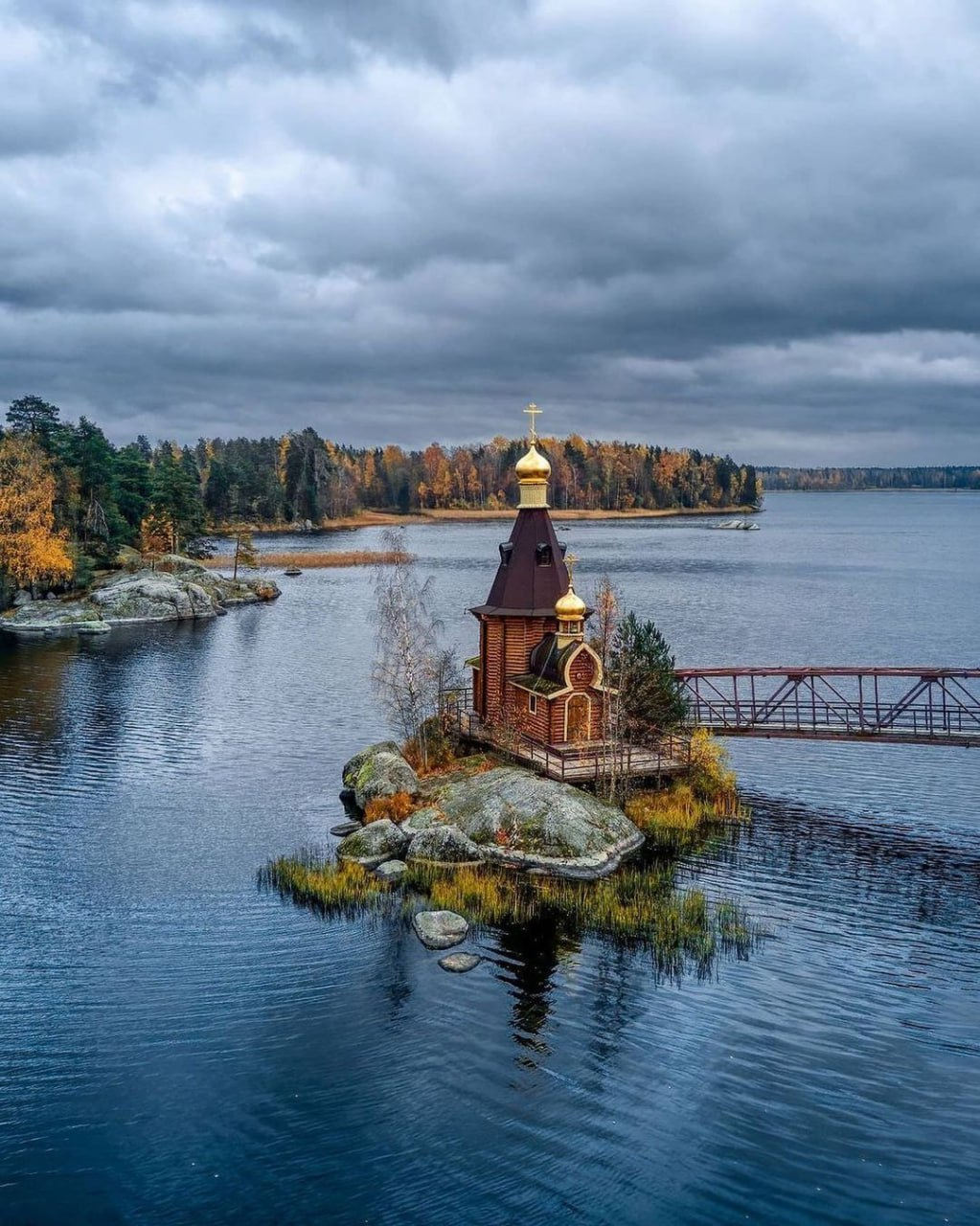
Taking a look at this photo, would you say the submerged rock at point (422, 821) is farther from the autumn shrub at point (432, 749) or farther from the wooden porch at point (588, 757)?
the autumn shrub at point (432, 749)

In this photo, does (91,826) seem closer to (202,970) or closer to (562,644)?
(202,970)

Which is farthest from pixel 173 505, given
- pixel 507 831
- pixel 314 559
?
pixel 507 831

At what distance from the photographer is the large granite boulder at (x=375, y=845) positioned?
29.7m

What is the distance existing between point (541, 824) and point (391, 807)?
18.8 ft

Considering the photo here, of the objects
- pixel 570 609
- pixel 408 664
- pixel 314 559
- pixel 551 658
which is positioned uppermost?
pixel 570 609

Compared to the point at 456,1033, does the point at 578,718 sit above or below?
above

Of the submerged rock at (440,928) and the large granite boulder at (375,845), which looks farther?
the large granite boulder at (375,845)

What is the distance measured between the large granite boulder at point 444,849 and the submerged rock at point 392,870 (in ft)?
1.18

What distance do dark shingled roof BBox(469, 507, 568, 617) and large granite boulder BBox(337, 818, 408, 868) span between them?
9.49 m

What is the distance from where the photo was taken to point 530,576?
119ft

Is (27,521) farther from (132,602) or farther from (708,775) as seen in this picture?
(708,775)

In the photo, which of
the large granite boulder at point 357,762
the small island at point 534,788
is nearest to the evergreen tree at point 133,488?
the small island at point 534,788

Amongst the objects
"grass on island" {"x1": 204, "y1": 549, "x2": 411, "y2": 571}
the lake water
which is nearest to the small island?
the lake water

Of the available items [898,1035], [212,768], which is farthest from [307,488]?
[898,1035]
